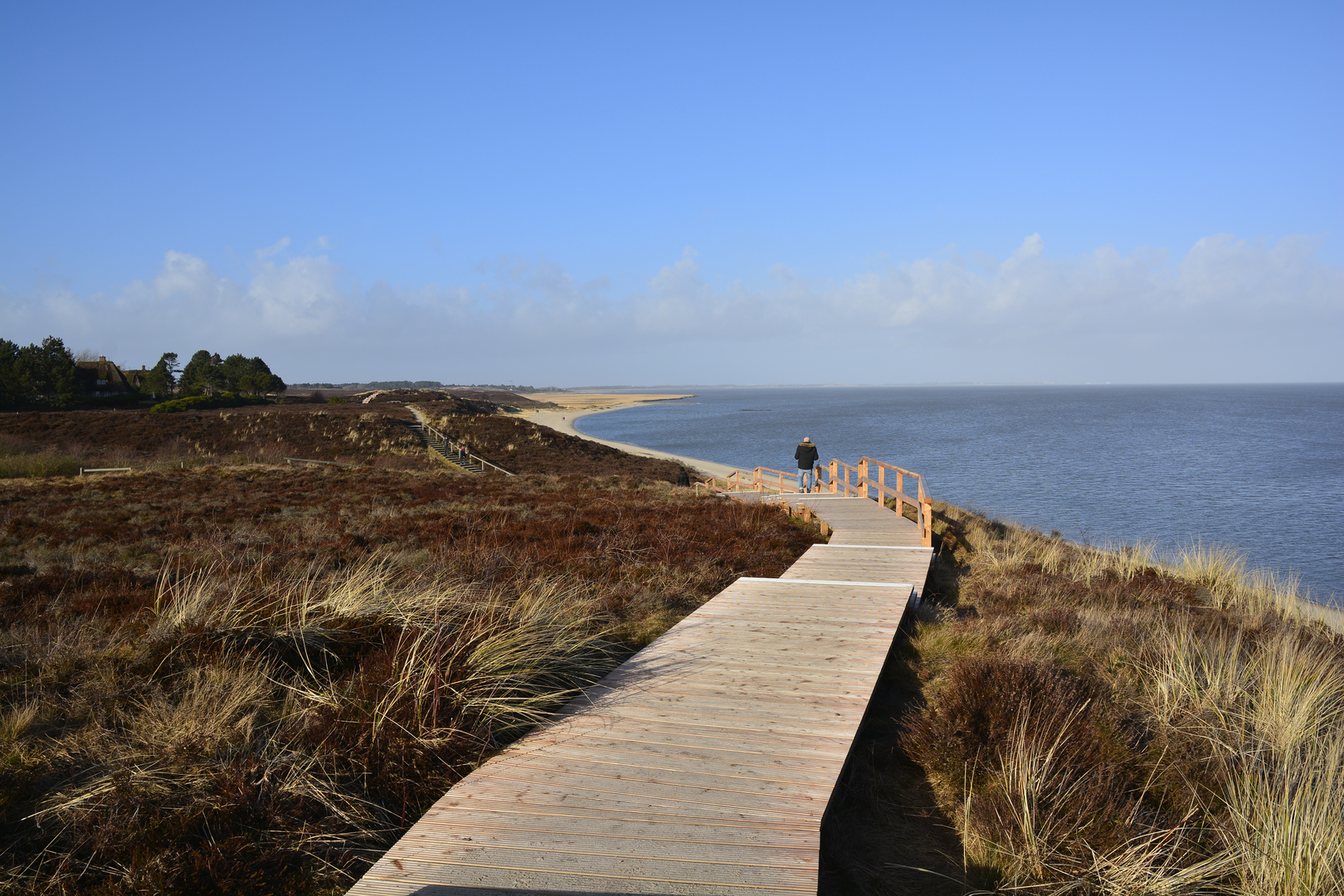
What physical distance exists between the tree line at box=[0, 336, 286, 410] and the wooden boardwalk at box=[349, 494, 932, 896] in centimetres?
6160

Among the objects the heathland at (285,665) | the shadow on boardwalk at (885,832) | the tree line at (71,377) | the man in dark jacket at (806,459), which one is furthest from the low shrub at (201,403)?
the shadow on boardwalk at (885,832)

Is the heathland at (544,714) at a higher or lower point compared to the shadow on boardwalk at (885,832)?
higher

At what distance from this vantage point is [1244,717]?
489 cm

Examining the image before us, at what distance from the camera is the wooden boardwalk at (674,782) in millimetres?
3010

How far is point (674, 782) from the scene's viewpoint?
12.5 feet

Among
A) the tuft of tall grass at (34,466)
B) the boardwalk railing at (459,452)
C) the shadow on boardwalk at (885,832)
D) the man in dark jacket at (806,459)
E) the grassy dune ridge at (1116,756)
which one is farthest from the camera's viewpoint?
the boardwalk railing at (459,452)

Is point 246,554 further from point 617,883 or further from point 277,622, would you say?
point 617,883

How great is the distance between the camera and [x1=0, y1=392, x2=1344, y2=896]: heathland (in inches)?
133

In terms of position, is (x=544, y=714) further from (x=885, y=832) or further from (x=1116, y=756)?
(x=1116, y=756)

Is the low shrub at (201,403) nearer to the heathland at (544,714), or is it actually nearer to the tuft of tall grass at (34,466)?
the tuft of tall grass at (34,466)

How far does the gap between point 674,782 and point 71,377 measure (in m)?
66.2

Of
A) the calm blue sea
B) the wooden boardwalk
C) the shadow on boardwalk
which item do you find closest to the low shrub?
the calm blue sea

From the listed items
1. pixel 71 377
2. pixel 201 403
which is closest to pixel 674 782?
pixel 201 403

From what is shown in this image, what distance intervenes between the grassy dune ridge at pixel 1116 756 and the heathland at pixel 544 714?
2cm
